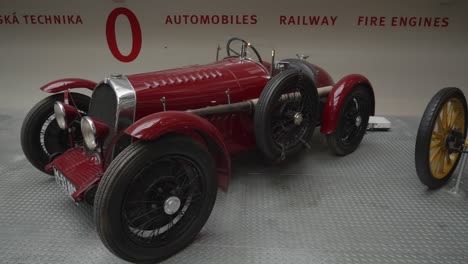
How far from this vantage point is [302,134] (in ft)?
8.20

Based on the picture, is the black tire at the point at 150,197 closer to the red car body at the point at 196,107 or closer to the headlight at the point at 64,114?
the red car body at the point at 196,107

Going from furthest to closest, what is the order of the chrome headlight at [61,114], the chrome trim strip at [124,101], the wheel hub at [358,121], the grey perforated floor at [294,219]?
the wheel hub at [358,121]
the chrome headlight at [61,114]
the chrome trim strip at [124,101]
the grey perforated floor at [294,219]

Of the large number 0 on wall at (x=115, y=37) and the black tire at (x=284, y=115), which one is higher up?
the large number 0 on wall at (x=115, y=37)

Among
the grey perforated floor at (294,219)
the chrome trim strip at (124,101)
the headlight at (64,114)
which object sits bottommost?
the grey perforated floor at (294,219)

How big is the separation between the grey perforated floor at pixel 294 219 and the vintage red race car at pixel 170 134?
210 mm

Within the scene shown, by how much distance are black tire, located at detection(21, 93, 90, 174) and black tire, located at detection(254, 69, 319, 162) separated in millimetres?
1299

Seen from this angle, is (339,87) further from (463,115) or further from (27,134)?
(27,134)

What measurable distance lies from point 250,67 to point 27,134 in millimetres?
1622

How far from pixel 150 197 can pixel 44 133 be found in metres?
1.17

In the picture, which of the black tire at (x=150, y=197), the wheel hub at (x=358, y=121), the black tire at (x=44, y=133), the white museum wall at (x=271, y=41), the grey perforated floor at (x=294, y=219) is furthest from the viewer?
the white museum wall at (x=271, y=41)

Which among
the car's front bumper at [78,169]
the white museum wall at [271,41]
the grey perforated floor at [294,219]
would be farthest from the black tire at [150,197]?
the white museum wall at [271,41]

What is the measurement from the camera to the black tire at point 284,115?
2.20m

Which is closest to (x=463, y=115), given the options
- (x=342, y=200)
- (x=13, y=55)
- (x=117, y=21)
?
(x=342, y=200)

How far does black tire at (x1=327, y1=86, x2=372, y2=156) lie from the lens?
2789 mm
